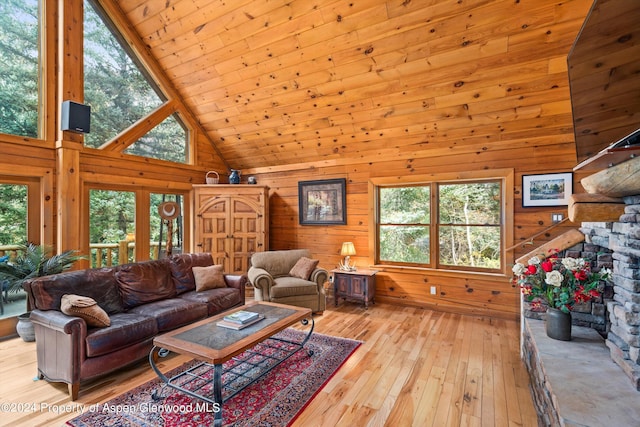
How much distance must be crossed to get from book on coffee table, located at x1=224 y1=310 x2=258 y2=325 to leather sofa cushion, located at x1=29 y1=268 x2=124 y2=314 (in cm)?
128

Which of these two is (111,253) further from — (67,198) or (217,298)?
(217,298)

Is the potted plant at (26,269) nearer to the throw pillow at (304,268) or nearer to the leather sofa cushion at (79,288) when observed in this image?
the leather sofa cushion at (79,288)

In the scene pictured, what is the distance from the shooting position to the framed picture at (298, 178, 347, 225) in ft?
16.9

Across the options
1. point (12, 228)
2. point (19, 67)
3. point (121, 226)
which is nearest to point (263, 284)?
point (121, 226)

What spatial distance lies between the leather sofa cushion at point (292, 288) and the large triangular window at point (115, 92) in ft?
9.82

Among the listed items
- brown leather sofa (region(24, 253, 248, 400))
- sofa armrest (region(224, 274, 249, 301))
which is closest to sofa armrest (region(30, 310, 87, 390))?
brown leather sofa (region(24, 253, 248, 400))

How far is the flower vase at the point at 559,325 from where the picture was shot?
2252 millimetres

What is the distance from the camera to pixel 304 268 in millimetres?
4418

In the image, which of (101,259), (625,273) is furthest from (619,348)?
(101,259)

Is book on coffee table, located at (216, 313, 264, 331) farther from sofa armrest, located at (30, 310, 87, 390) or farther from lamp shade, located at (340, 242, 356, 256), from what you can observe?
lamp shade, located at (340, 242, 356, 256)

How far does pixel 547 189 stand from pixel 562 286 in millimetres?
1848

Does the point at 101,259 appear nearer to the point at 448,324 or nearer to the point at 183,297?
the point at 183,297

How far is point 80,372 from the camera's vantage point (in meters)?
2.30

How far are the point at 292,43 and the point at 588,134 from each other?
3084 millimetres
